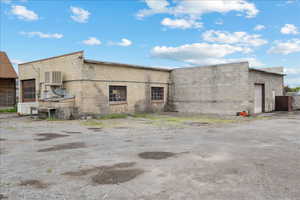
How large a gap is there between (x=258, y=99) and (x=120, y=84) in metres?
10.8

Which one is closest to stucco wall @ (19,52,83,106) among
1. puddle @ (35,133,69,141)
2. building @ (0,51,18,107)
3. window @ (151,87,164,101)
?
building @ (0,51,18,107)

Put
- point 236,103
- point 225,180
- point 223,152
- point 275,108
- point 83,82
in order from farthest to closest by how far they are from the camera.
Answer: point 275,108
point 236,103
point 83,82
point 223,152
point 225,180

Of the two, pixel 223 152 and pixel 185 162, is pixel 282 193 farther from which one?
pixel 223 152

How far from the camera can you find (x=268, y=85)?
19.5m

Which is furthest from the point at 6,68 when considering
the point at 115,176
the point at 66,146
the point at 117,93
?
the point at 115,176

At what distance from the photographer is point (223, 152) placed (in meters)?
6.15

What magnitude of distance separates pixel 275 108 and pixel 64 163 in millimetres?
20202

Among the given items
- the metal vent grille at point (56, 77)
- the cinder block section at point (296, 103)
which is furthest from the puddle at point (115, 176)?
the cinder block section at point (296, 103)

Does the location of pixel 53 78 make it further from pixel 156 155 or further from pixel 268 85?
pixel 268 85

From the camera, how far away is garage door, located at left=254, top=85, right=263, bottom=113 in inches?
714

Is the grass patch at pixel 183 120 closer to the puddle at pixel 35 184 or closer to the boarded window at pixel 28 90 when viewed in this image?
the boarded window at pixel 28 90

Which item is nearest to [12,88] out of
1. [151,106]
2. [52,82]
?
[52,82]

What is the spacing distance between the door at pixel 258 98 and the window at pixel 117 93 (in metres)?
9.91

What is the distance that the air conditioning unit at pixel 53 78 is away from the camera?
50.5 feet
